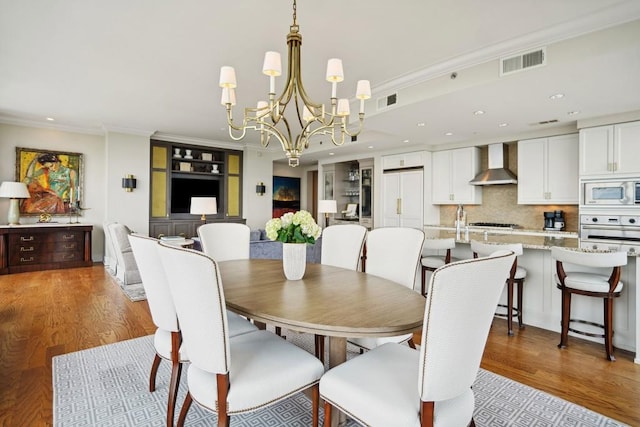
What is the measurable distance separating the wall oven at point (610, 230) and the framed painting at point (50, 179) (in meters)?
8.21

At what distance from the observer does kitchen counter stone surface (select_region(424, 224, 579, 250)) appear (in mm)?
3213

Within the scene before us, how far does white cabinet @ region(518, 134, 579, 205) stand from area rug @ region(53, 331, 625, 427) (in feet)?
12.1

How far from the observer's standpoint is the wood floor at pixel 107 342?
2.00 meters

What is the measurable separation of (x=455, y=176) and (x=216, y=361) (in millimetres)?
5787

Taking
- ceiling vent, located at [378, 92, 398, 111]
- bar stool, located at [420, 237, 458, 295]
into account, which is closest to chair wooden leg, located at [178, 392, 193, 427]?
bar stool, located at [420, 237, 458, 295]

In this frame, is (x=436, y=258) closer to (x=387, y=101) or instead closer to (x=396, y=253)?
(x=396, y=253)

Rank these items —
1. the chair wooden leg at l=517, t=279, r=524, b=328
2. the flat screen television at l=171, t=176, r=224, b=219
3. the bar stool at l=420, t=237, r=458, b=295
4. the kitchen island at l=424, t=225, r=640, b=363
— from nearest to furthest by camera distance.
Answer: the kitchen island at l=424, t=225, r=640, b=363
the chair wooden leg at l=517, t=279, r=524, b=328
the bar stool at l=420, t=237, r=458, b=295
the flat screen television at l=171, t=176, r=224, b=219

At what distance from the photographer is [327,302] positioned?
1551 mm

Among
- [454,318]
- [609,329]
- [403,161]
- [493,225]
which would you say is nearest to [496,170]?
[493,225]

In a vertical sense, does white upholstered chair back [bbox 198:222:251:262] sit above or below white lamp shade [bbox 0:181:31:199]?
below

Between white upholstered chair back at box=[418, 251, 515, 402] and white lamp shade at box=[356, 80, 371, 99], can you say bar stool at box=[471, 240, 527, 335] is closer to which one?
white lamp shade at box=[356, 80, 371, 99]

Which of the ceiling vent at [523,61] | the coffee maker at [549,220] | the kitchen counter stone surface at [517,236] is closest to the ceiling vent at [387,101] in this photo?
the ceiling vent at [523,61]

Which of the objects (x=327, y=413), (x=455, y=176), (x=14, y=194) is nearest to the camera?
(x=327, y=413)

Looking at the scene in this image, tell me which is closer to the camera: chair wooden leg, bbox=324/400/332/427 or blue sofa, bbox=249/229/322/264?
chair wooden leg, bbox=324/400/332/427
